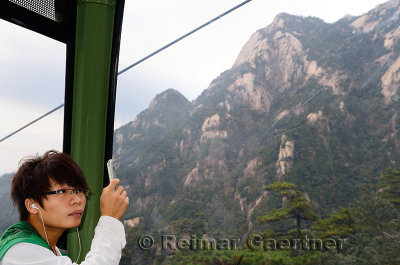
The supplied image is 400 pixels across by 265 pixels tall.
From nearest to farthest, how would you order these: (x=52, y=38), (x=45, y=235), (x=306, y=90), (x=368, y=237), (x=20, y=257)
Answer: (x=20, y=257) → (x=45, y=235) → (x=52, y=38) → (x=368, y=237) → (x=306, y=90)

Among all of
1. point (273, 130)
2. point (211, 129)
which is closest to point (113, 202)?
point (273, 130)

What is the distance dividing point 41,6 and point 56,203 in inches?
27.7

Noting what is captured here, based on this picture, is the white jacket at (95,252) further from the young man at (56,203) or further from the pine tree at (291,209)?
the pine tree at (291,209)

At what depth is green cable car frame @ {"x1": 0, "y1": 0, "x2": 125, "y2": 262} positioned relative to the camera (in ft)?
3.77

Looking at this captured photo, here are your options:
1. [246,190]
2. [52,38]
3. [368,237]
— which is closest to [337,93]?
[246,190]

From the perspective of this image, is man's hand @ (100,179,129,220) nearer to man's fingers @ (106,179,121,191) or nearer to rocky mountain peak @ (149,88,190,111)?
man's fingers @ (106,179,121,191)

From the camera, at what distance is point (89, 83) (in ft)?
3.80

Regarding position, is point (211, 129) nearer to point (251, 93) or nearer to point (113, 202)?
point (251, 93)

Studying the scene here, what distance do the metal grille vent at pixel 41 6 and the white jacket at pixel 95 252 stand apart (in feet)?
2.43

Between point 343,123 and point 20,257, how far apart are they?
2460 cm

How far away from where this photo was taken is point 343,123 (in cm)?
2316

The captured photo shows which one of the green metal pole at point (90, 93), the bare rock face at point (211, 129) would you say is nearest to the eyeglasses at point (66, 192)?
the green metal pole at point (90, 93)

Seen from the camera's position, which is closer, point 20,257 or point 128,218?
point 20,257

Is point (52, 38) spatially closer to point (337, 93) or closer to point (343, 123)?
point (343, 123)
